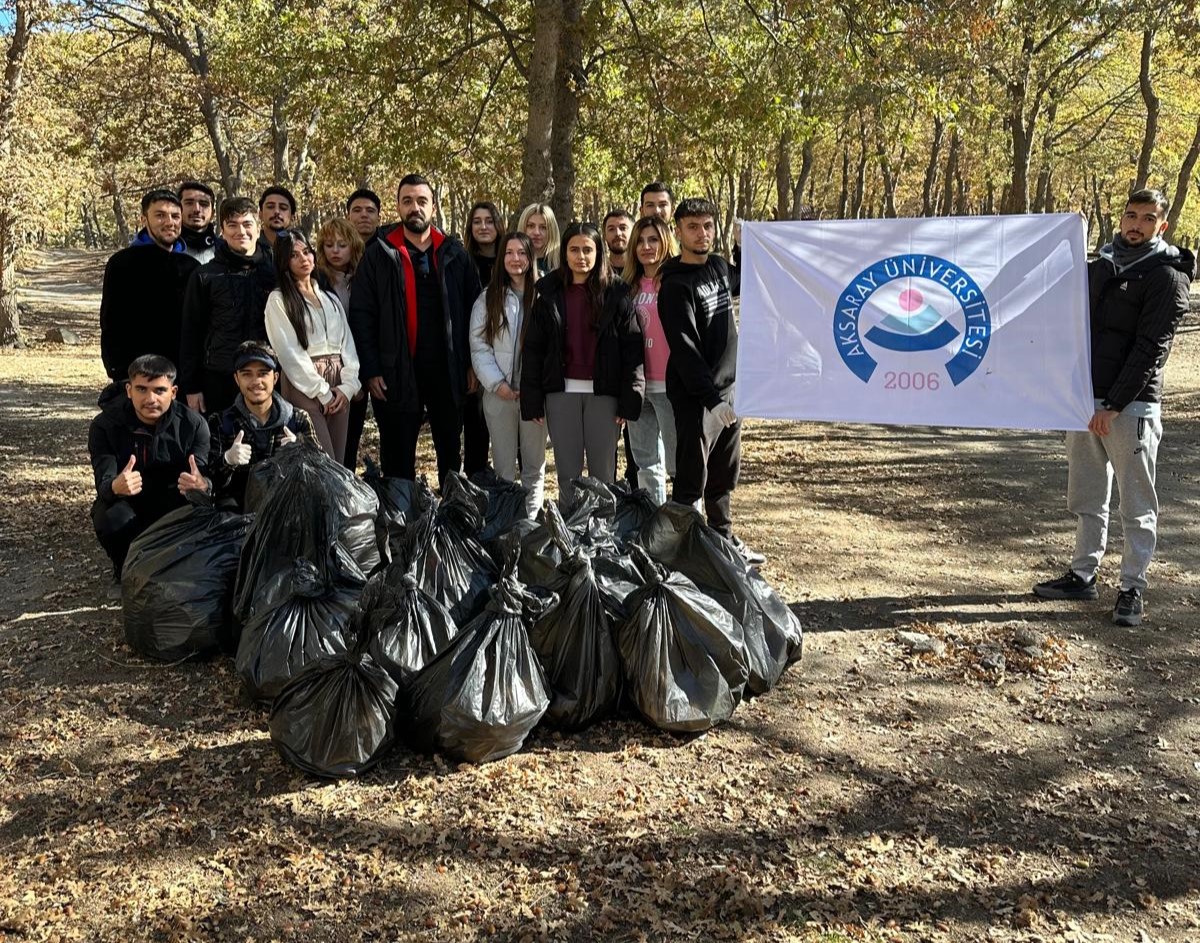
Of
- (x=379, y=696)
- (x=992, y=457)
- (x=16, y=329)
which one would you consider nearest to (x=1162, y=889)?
(x=379, y=696)

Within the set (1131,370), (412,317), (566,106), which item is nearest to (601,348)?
(412,317)

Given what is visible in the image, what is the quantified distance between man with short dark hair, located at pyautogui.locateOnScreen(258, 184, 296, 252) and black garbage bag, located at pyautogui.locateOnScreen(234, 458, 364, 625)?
7.26 feet

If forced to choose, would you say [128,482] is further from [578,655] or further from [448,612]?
[578,655]

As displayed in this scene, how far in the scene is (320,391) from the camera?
5.15 metres

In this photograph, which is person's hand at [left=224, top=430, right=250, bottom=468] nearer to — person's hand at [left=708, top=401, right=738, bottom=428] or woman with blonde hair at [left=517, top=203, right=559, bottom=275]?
woman with blonde hair at [left=517, top=203, right=559, bottom=275]

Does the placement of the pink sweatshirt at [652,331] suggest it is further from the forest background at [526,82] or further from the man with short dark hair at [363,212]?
the forest background at [526,82]

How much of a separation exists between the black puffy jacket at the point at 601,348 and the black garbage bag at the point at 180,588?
5.89 feet

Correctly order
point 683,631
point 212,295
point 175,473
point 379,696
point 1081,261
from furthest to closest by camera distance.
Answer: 1. point 212,295
2. point 175,473
3. point 1081,261
4. point 683,631
5. point 379,696

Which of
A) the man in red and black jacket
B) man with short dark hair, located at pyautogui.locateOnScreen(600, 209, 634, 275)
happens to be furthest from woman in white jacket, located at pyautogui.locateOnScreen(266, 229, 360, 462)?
man with short dark hair, located at pyautogui.locateOnScreen(600, 209, 634, 275)

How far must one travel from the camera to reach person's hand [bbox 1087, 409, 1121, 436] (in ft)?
14.6

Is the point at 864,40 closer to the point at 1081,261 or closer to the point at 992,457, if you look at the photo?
the point at 992,457

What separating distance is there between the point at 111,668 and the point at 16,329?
15353mm

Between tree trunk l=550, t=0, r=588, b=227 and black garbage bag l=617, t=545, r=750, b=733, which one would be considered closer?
black garbage bag l=617, t=545, r=750, b=733

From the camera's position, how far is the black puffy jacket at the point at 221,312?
522 centimetres
